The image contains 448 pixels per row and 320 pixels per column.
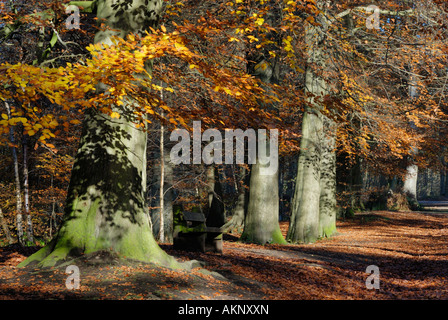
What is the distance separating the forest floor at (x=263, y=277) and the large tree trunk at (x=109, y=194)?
0.43 m

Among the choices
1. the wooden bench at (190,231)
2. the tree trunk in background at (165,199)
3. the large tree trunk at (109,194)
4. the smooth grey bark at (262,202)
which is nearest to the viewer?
the large tree trunk at (109,194)

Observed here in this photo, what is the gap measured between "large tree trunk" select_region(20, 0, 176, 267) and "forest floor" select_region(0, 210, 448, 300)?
427mm

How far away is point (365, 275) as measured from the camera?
898 cm

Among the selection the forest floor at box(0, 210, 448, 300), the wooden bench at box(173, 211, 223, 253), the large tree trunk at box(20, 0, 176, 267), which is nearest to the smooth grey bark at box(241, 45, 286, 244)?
the forest floor at box(0, 210, 448, 300)

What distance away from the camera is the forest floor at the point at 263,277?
542 cm

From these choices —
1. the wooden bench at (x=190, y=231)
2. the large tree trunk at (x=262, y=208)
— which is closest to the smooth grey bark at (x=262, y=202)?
the large tree trunk at (x=262, y=208)

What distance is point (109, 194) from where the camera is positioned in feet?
22.4

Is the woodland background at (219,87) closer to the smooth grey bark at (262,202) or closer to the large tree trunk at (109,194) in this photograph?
the smooth grey bark at (262,202)

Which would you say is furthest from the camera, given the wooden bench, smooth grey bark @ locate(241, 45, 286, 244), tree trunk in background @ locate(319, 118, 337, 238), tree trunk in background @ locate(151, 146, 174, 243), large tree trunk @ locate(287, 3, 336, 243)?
tree trunk in background @ locate(319, 118, 337, 238)

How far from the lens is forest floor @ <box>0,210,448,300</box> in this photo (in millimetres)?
5422

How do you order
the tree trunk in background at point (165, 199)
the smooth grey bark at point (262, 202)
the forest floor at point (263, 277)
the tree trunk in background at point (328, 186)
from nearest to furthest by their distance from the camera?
the forest floor at point (263, 277) → the smooth grey bark at point (262, 202) → the tree trunk in background at point (165, 199) → the tree trunk in background at point (328, 186)

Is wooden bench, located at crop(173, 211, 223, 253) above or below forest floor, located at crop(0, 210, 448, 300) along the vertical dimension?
above

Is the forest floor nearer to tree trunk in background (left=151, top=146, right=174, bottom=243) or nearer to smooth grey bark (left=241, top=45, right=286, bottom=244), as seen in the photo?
smooth grey bark (left=241, top=45, right=286, bottom=244)

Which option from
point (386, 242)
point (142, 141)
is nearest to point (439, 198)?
point (386, 242)
